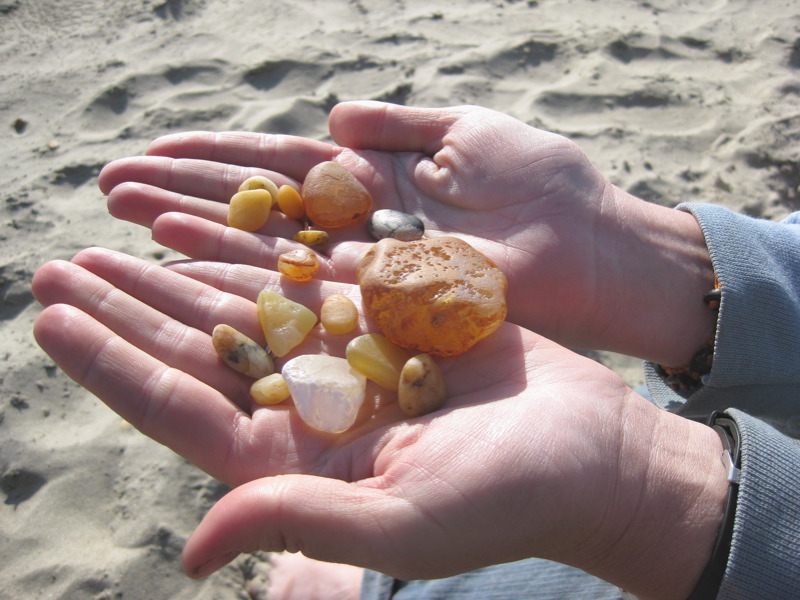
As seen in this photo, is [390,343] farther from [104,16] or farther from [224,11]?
[104,16]

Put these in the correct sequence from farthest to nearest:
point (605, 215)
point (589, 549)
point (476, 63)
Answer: point (476, 63), point (605, 215), point (589, 549)

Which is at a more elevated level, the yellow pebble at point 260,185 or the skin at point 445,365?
the yellow pebble at point 260,185

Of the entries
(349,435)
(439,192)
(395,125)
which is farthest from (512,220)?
(349,435)

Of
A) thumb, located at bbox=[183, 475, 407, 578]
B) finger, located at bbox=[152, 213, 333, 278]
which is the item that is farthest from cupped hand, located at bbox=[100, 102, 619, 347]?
→ thumb, located at bbox=[183, 475, 407, 578]

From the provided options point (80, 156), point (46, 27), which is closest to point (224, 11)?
point (46, 27)

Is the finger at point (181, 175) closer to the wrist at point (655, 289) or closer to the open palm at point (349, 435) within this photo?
the open palm at point (349, 435)

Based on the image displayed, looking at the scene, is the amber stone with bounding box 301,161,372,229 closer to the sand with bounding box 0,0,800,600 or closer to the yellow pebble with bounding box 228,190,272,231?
the yellow pebble with bounding box 228,190,272,231

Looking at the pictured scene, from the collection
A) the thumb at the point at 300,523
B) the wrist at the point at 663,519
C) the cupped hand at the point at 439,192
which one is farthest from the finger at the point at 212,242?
the wrist at the point at 663,519
